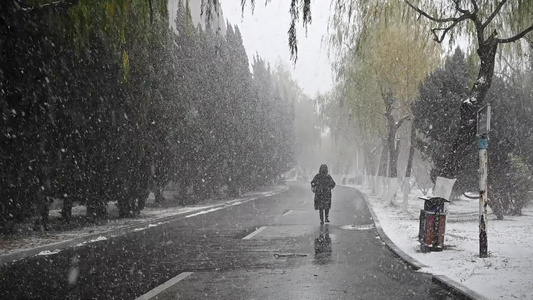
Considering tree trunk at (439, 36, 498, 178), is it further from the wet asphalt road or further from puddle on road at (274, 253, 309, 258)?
puddle on road at (274, 253, 309, 258)

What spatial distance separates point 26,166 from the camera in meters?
11.9

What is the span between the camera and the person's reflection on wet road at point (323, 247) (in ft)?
30.2

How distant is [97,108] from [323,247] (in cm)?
733

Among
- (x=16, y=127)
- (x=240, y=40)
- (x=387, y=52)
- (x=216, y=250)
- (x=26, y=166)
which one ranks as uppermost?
(x=240, y=40)

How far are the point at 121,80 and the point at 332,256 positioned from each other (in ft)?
27.0

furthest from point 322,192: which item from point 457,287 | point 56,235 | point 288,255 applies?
point 457,287

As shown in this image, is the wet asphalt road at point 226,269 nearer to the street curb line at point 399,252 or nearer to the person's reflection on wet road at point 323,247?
the person's reflection on wet road at point 323,247

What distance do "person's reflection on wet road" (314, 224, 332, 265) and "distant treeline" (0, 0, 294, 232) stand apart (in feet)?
13.9

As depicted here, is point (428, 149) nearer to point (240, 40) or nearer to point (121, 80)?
point (121, 80)

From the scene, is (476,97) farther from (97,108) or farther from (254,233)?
(97,108)

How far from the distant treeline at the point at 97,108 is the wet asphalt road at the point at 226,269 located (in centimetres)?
259

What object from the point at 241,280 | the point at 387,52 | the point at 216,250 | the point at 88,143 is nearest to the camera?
the point at 241,280

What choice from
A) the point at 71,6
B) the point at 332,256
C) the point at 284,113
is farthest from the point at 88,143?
the point at 284,113

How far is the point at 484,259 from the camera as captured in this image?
8.60m
